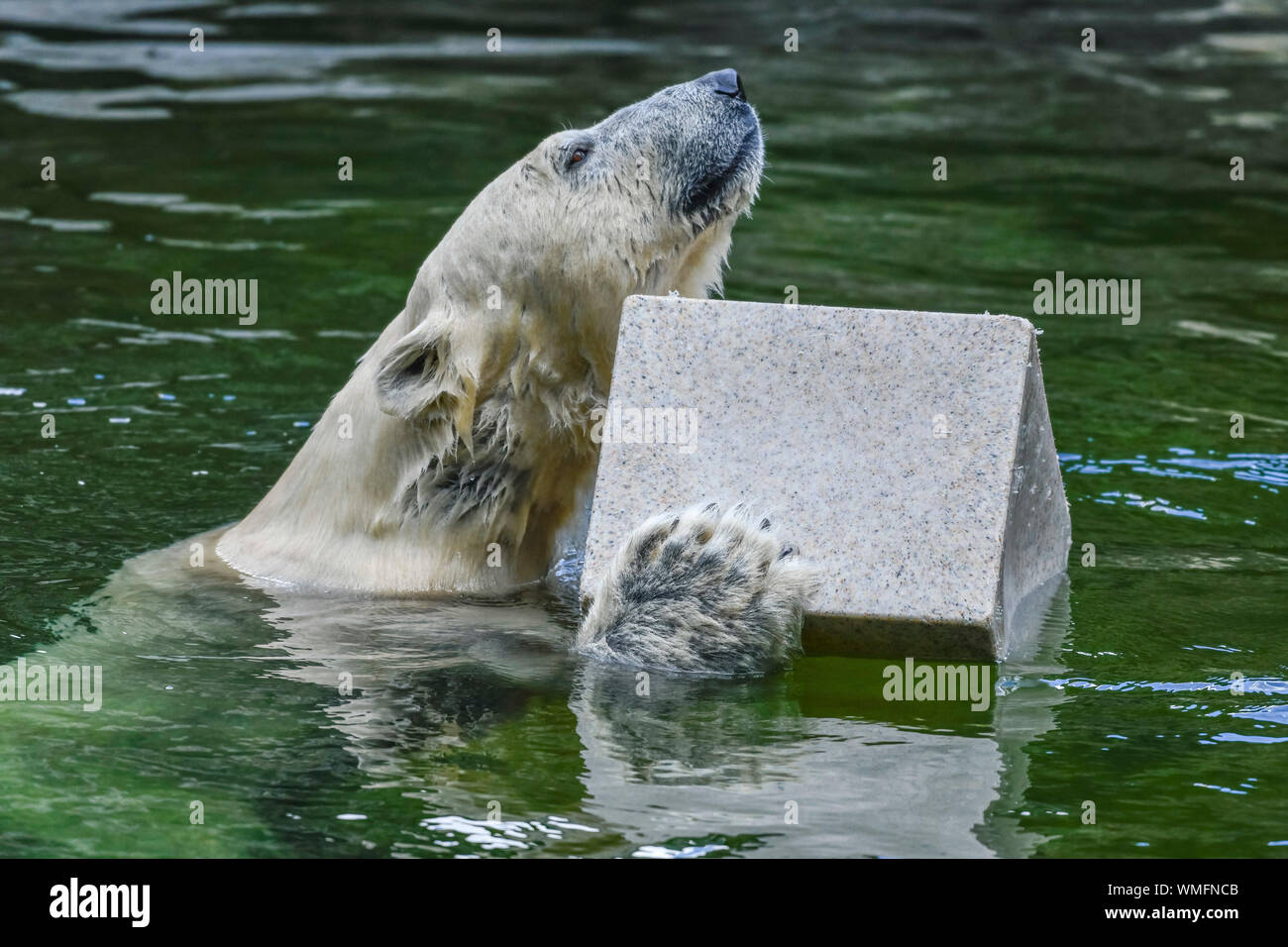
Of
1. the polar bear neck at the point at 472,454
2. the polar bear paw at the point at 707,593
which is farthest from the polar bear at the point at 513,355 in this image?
the polar bear paw at the point at 707,593

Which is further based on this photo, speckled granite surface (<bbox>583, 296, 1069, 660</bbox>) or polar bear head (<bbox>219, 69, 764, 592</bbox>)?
polar bear head (<bbox>219, 69, 764, 592</bbox>)

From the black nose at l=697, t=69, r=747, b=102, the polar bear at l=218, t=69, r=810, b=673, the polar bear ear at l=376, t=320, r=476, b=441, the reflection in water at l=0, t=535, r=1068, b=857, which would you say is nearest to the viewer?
the reflection in water at l=0, t=535, r=1068, b=857

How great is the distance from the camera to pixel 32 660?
16.6 feet

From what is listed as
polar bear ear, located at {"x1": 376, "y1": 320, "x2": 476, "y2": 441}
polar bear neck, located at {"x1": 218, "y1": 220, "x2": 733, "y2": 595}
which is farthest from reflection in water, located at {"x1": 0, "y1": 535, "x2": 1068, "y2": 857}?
polar bear ear, located at {"x1": 376, "y1": 320, "x2": 476, "y2": 441}

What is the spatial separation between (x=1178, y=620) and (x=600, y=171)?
2.16m

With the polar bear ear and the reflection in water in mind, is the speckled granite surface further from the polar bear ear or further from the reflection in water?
the polar bear ear

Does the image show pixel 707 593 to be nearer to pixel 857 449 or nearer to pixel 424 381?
pixel 857 449

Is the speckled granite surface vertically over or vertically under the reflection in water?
over

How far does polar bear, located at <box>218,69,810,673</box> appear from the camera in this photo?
527cm

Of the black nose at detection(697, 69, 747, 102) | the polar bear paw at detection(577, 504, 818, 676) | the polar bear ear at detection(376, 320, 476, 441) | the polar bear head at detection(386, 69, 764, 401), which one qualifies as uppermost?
the black nose at detection(697, 69, 747, 102)

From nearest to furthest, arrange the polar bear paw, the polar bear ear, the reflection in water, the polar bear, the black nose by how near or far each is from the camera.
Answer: the reflection in water < the polar bear paw < the polar bear ear < the polar bear < the black nose

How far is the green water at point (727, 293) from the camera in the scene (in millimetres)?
4121

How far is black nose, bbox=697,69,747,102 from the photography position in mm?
5594

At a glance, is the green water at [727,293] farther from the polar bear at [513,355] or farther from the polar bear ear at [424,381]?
the polar bear ear at [424,381]
